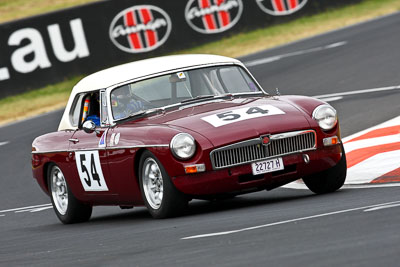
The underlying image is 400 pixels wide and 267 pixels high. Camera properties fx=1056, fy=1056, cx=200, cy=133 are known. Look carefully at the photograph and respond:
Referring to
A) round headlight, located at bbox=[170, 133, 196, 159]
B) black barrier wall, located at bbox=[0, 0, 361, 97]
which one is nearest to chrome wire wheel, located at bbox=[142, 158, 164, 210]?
round headlight, located at bbox=[170, 133, 196, 159]

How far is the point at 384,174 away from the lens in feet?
32.1

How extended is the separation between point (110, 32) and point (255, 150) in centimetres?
1492

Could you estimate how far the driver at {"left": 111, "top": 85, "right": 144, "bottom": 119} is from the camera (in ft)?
32.6

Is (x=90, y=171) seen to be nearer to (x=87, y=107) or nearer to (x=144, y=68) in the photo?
(x=87, y=107)

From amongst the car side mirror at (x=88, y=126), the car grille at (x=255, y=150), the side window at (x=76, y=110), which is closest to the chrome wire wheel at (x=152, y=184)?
the car grille at (x=255, y=150)

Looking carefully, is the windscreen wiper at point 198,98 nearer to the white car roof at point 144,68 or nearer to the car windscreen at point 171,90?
the car windscreen at point 171,90

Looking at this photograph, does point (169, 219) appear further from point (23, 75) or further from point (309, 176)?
point (23, 75)

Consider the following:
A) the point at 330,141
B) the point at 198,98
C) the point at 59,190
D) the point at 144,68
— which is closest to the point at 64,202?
the point at 59,190

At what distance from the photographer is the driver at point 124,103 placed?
391 inches

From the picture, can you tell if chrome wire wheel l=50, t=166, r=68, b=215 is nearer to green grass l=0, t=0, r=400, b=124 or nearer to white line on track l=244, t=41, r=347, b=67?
green grass l=0, t=0, r=400, b=124

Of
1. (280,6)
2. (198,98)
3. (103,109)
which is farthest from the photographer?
(280,6)

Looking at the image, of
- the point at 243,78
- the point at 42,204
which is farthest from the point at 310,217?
the point at 42,204

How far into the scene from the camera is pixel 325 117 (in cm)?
913

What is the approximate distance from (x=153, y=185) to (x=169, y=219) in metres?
0.34
